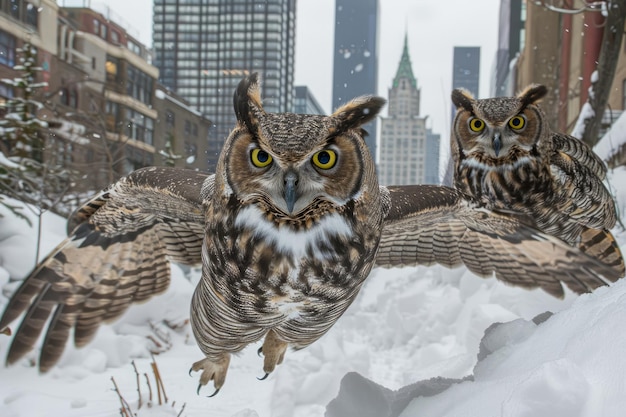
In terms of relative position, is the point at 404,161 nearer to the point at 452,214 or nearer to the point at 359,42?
the point at 359,42

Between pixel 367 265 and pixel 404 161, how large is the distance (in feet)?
5.66

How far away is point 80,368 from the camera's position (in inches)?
78.7

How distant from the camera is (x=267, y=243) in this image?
94cm

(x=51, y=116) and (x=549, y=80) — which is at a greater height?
(x=549, y=80)

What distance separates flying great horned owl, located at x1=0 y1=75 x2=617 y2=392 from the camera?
0.87 metres

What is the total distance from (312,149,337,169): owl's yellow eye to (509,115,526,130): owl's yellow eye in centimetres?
81

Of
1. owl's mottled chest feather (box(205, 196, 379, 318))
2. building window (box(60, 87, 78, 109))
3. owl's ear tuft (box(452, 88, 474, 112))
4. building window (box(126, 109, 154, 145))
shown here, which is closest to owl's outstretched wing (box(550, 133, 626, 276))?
owl's ear tuft (box(452, 88, 474, 112))

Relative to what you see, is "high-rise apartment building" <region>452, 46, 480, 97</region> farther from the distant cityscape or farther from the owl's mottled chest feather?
the owl's mottled chest feather

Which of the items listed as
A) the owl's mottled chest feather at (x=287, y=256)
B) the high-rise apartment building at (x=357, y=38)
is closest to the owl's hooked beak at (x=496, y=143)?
the owl's mottled chest feather at (x=287, y=256)

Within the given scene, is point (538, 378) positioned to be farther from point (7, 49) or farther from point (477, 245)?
point (7, 49)

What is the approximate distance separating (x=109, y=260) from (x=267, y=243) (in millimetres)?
781

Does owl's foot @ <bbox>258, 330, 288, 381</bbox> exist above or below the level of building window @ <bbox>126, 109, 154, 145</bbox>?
below

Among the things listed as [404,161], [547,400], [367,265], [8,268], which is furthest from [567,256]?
[8,268]

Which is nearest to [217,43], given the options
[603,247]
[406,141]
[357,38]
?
[357,38]
